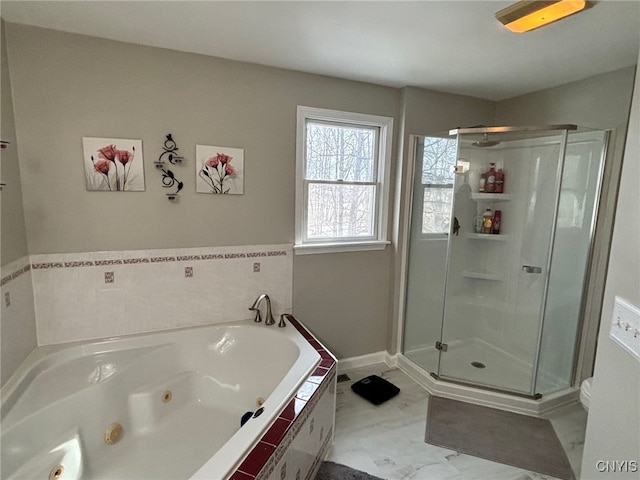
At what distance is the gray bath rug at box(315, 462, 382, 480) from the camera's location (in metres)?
1.76

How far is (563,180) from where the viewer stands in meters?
2.38

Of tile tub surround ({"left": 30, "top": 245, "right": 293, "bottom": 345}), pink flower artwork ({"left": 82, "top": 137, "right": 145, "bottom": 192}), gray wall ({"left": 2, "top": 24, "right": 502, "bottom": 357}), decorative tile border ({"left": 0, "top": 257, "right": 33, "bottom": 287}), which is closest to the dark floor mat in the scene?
gray wall ({"left": 2, "top": 24, "right": 502, "bottom": 357})

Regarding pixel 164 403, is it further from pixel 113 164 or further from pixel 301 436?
pixel 113 164

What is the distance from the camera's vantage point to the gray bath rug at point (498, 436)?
1.91 m

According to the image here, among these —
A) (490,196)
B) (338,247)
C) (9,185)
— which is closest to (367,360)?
(338,247)

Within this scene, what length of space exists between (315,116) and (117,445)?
93.7 inches

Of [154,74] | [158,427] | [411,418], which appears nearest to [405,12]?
[154,74]

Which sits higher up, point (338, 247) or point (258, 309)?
point (338, 247)

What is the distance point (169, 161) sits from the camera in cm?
212

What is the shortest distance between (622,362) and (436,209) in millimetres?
1645

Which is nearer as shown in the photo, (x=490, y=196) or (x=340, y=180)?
(x=340, y=180)

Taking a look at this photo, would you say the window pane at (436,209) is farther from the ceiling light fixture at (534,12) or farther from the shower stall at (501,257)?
the ceiling light fixture at (534,12)

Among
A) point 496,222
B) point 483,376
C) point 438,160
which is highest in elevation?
point 438,160

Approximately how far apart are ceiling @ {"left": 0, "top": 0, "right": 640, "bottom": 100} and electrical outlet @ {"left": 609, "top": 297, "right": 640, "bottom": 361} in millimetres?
1286
